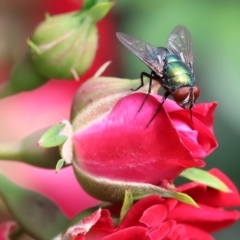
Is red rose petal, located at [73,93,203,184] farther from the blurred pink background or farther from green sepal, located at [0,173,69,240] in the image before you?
the blurred pink background

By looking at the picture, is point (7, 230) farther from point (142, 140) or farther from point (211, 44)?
point (211, 44)

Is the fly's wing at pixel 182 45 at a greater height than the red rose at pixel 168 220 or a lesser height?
greater

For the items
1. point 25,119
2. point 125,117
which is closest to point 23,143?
point 125,117

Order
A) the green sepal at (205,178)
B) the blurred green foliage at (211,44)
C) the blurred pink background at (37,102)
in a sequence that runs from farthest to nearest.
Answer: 1. the blurred green foliage at (211,44)
2. the blurred pink background at (37,102)
3. the green sepal at (205,178)

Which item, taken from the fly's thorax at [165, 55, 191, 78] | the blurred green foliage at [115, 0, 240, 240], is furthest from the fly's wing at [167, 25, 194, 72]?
the blurred green foliage at [115, 0, 240, 240]

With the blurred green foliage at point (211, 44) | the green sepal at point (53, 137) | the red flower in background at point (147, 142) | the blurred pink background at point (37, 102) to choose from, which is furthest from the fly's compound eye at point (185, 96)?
the blurred green foliage at point (211, 44)

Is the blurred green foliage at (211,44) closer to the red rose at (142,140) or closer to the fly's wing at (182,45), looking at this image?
the fly's wing at (182,45)
